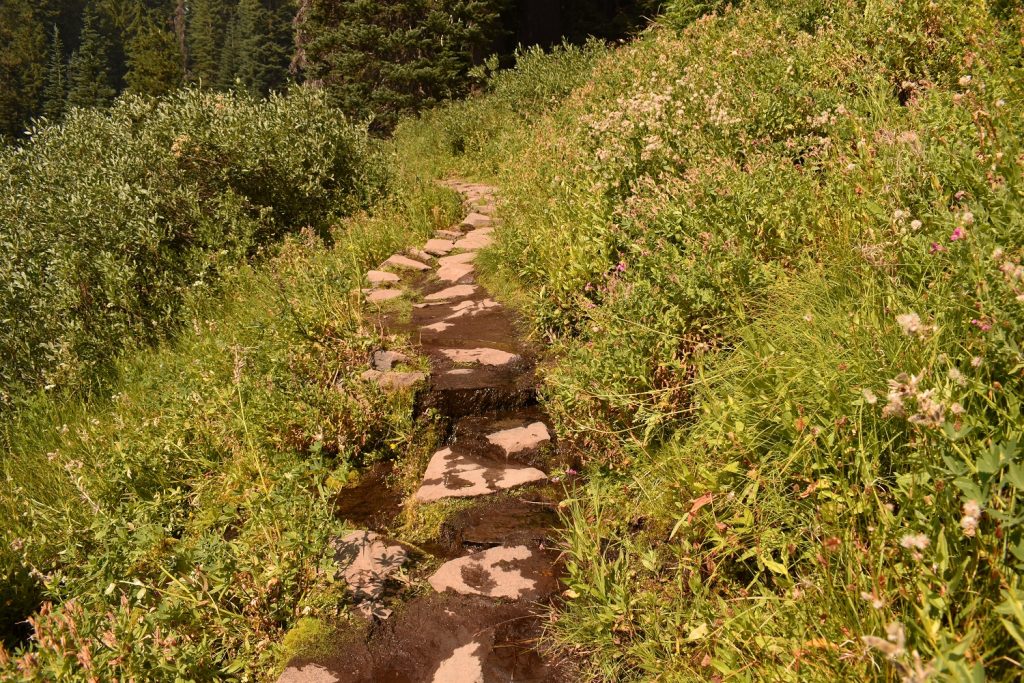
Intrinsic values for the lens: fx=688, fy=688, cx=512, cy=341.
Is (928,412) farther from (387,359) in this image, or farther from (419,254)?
(419,254)

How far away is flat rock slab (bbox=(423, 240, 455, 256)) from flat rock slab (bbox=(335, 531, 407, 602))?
4983 mm

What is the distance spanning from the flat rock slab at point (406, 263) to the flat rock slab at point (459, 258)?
8.3 inches

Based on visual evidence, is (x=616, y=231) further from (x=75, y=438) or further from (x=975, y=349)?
(x=75, y=438)

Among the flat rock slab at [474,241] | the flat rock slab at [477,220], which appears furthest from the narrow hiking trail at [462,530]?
the flat rock slab at [477,220]

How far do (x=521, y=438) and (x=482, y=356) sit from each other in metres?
1.06

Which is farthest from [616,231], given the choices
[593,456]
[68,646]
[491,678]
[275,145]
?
[275,145]

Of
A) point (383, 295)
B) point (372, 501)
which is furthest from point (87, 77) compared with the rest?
point (372, 501)

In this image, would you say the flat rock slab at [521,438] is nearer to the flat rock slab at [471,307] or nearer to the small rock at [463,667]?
the small rock at [463,667]

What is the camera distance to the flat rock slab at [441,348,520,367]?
17.3 feet

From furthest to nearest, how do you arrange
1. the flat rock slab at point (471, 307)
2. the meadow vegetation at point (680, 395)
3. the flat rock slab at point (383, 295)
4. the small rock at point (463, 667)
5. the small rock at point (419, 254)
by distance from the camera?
the small rock at point (419, 254)
the flat rock slab at point (383, 295)
the flat rock slab at point (471, 307)
the small rock at point (463, 667)
the meadow vegetation at point (680, 395)

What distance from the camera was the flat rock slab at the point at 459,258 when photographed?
7725 mm

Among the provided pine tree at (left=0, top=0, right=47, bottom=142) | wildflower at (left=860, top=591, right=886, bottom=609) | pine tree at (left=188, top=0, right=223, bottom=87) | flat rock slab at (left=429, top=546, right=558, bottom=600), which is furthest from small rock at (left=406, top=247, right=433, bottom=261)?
pine tree at (left=188, top=0, right=223, bottom=87)

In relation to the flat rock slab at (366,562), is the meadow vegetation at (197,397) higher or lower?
higher

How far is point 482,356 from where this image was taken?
538 cm
